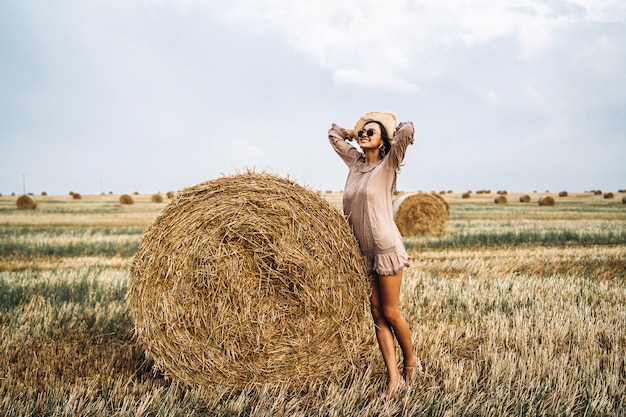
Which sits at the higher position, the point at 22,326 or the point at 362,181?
the point at 362,181

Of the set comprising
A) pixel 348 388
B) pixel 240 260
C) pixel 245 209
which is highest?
pixel 245 209

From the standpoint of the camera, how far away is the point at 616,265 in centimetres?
993

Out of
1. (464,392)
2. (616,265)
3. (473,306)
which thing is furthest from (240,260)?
(616,265)

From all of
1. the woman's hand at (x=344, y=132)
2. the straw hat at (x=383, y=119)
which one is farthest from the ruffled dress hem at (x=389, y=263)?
the woman's hand at (x=344, y=132)

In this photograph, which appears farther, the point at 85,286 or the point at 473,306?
the point at 85,286

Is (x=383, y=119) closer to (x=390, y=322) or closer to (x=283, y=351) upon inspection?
(x=390, y=322)

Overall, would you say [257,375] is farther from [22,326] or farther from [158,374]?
[22,326]

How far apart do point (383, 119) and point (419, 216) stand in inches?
491

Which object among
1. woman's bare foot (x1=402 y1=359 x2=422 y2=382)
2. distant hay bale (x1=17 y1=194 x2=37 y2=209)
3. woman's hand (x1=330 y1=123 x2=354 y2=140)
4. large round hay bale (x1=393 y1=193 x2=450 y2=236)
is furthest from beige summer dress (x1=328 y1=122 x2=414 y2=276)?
distant hay bale (x1=17 y1=194 x2=37 y2=209)

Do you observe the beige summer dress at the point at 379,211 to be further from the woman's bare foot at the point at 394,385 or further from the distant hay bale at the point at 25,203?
the distant hay bale at the point at 25,203

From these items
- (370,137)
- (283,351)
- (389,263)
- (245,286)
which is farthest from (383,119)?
(283,351)

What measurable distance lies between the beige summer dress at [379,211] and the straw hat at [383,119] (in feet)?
0.34

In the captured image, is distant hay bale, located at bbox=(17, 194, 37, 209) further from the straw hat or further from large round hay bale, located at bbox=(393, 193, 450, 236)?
the straw hat

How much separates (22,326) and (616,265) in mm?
10153
